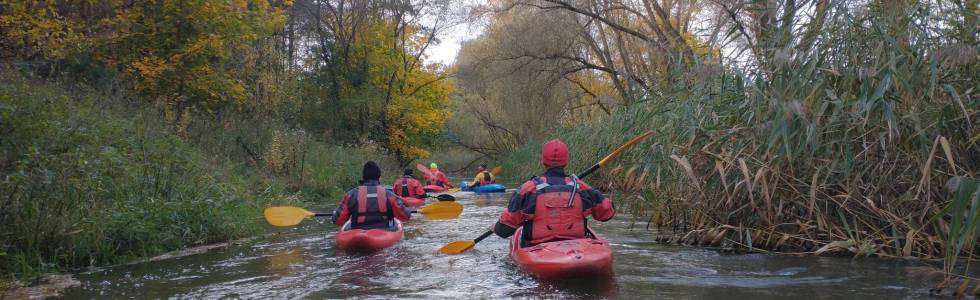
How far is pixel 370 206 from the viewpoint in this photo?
308 inches

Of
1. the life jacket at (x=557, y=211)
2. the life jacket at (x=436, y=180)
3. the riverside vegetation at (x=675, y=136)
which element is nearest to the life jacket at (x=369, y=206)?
the riverside vegetation at (x=675, y=136)

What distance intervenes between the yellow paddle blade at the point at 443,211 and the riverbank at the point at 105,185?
7.50ft

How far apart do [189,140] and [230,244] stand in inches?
198

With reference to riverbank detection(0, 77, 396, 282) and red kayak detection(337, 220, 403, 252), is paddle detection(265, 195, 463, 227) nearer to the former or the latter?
riverbank detection(0, 77, 396, 282)

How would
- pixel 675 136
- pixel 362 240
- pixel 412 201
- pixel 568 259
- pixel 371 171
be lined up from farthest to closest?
pixel 412 201, pixel 371 171, pixel 675 136, pixel 362 240, pixel 568 259

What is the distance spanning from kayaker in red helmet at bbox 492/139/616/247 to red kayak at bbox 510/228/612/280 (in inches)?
5.7

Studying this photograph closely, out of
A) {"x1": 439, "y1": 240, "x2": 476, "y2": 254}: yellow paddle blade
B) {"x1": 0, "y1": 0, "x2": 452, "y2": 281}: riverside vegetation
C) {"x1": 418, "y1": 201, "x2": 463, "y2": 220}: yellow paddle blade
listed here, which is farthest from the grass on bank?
{"x1": 0, "y1": 0, "x2": 452, "y2": 281}: riverside vegetation

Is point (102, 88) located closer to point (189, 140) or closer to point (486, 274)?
point (189, 140)

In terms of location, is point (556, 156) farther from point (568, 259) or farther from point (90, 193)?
point (90, 193)

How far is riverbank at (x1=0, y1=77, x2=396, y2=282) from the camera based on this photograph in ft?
18.4

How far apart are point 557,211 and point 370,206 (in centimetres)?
277

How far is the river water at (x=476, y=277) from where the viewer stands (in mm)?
5160

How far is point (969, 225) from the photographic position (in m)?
3.38

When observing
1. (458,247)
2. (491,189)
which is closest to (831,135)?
(458,247)
